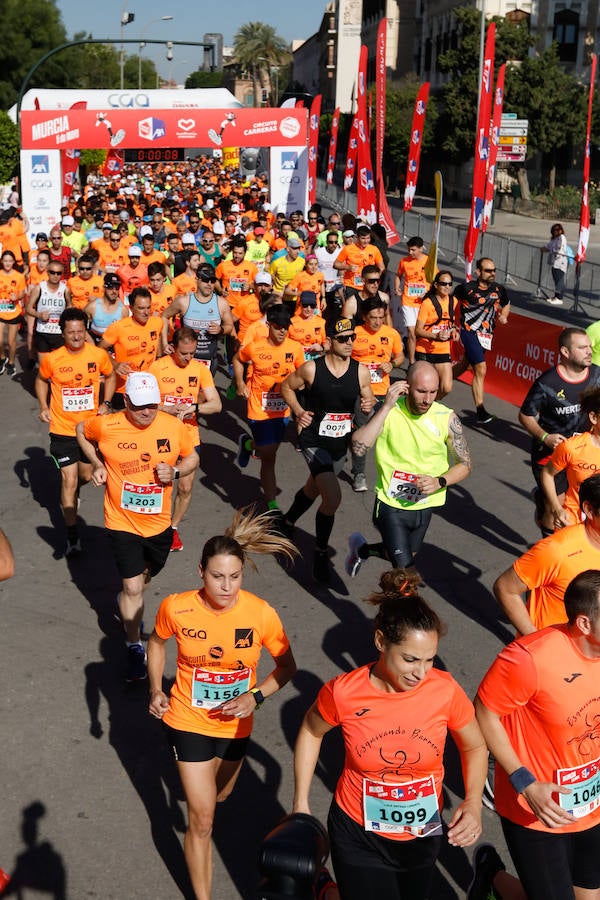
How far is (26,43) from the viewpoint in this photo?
66938mm

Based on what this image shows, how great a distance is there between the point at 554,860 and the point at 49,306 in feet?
36.8

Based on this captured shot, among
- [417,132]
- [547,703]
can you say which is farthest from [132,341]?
[417,132]

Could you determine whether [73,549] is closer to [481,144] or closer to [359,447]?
[359,447]

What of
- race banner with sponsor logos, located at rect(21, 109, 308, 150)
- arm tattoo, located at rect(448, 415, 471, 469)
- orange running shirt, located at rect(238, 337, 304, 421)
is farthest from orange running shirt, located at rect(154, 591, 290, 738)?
race banner with sponsor logos, located at rect(21, 109, 308, 150)

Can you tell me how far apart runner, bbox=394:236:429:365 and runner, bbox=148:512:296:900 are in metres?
10.5

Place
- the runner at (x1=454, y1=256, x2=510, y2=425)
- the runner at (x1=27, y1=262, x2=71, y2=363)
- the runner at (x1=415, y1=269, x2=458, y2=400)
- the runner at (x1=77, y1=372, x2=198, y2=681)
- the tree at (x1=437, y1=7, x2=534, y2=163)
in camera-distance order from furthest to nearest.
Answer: the tree at (x1=437, y1=7, x2=534, y2=163) → the runner at (x1=27, y1=262, x2=71, y2=363) → the runner at (x1=454, y1=256, x2=510, y2=425) → the runner at (x1=415, y1=269, x2=458, y2=400) → the runner at (x1=77, y1=372, x2=198, y2=681)

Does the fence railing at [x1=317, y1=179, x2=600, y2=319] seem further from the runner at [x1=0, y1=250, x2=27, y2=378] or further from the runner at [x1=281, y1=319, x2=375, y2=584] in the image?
the runner at [x1=281, y1=319, x2=375, y2=584]

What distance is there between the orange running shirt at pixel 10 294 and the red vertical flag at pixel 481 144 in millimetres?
7512

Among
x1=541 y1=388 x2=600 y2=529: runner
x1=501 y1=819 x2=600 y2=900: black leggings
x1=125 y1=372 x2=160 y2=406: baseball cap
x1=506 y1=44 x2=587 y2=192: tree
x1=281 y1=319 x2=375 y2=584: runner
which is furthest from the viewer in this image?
x1=506 y1=44 x2=587 y2=192: tree

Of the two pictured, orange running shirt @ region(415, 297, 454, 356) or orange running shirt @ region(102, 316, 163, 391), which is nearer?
orange running shirt @ region(102, 316, 163, 391)

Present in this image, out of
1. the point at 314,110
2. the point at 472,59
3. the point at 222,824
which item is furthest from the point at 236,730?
the point at 472,59

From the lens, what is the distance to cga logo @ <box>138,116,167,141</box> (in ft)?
86.1

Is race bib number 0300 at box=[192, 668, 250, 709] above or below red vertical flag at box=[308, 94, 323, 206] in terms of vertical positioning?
below

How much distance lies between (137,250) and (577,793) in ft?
41.3
